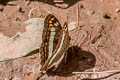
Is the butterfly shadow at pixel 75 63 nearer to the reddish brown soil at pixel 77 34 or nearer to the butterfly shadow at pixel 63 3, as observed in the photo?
the reddish brown soil at pixel 77 34

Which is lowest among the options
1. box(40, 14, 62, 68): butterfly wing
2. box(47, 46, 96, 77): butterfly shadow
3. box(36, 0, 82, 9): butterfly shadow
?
box(47, 46, 96, 77): butterfly shadow

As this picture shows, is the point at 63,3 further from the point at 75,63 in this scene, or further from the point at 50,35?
the point at 75,63

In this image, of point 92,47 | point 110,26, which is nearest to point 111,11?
point 110,26

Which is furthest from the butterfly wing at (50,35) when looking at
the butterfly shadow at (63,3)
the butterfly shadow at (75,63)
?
the butterfly shadow at (63,3)

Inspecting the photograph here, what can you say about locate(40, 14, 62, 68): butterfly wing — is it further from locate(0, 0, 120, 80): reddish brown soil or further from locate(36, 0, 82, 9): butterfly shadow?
locate(36, 0, 82, 9): butterfly shadow

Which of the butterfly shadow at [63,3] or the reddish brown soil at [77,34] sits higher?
the butterfly shadow at [63,3]

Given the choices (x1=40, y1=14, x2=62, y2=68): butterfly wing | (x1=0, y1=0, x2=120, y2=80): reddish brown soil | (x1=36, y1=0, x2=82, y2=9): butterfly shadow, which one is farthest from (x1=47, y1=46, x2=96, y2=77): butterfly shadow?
(x1=36, y1=0, x2=82, y2=9): butterfly shadow

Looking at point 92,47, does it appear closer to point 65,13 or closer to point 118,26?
point 118,26
